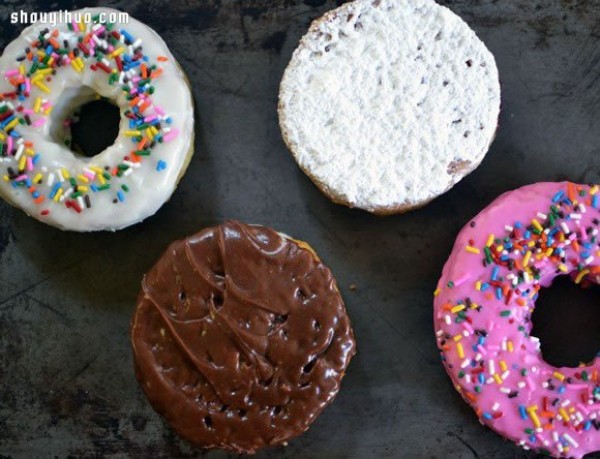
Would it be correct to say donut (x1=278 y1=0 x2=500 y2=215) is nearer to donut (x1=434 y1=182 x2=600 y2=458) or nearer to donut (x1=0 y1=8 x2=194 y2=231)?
donut (x1=434 y1=182 x2=600 y2=458)

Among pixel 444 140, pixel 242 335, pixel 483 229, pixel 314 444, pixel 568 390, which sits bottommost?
pixel 314 444

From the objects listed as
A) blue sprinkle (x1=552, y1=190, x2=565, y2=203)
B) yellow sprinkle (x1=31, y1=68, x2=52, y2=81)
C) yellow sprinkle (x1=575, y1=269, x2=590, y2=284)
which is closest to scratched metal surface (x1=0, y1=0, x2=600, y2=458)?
yellow sprinkle (x1=575, y1=269, x2=590, y2=284)

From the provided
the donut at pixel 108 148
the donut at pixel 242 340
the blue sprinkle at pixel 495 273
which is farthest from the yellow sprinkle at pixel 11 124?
the blue sprinkle at pixel 495 273

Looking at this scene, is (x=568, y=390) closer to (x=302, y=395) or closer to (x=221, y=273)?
(x=302, y=395)

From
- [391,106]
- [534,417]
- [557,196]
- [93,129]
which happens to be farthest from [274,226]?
[534,417]

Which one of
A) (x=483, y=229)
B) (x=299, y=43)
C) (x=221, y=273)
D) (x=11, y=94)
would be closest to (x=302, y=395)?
(x=221, y=273)
